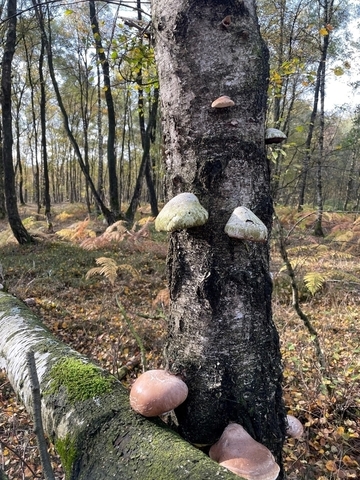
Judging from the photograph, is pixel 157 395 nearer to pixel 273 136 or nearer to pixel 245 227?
pixel 245 227

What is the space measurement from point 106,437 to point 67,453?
21 centimetres

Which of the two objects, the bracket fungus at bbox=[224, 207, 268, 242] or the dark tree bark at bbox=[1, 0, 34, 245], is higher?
the dark tree bark at bbox=[1, 0, 34, 245]

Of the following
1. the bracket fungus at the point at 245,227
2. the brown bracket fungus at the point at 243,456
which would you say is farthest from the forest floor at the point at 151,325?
the bracket fungus at the point at 245,227

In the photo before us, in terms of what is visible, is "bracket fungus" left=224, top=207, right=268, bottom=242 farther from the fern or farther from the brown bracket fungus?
the fern

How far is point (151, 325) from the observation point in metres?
4.93

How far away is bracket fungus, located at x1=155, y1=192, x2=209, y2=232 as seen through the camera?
47.4 inches

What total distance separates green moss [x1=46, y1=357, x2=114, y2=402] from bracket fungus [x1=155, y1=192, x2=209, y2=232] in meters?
0.74

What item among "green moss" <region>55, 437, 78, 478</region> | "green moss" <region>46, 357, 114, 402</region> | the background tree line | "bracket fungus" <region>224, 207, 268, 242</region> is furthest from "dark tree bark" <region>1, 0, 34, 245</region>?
"bracket fungus" <region>224, 207, 268, 242</region>

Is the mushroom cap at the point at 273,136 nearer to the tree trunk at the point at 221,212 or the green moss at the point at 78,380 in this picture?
the tree trunk at the point at 221,212

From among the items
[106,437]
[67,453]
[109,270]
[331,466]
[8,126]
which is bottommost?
[331,466]

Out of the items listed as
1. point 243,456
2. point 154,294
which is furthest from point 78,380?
point 154,294

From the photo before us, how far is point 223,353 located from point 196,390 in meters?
0.20

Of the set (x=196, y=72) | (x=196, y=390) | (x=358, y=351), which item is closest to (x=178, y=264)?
(x=196, y=390)

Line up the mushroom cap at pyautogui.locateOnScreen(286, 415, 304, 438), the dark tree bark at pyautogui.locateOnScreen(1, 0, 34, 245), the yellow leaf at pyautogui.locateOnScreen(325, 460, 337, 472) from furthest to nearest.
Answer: the dark tree bark at pyautogui.locateOnScreen(1, 0, 34, 245) → the yellow leaf at pyautogui.locateOnScreen(325, 460, 337, 472) → the mushroom cap at pyautogui.locateOnScreen(286, 415, 304, 438)
